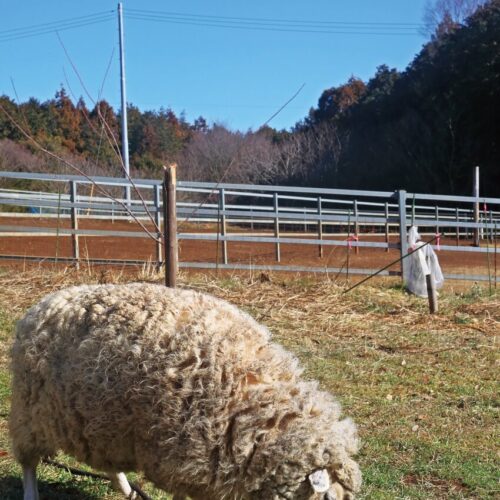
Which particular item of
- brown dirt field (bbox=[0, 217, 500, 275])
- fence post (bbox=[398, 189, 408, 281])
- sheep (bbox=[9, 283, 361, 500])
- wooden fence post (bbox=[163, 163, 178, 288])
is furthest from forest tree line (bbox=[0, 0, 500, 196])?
sheep (bbox=[9, 283, 361, 500])

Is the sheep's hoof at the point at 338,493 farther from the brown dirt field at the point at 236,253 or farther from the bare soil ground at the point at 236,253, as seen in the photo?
the brown dirt field at the point at 236,253

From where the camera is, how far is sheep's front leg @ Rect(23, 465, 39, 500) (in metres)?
3.30

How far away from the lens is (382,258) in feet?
47.8

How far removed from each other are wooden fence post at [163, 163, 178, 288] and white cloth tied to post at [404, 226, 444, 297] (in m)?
5.40

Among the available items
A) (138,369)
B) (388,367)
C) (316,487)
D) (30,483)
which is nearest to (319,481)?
(316,487)

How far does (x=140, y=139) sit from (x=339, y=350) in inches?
1584

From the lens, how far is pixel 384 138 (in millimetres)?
40188

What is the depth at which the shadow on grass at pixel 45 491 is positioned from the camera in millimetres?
3588

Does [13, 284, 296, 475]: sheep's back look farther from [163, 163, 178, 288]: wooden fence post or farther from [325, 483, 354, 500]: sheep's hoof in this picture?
[163, 163, 178, 288]: wooden fence post

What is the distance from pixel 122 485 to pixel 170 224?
173 cm

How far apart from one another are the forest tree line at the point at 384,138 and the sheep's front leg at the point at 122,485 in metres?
23.2

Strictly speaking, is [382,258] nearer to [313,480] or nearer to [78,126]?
[313,480]

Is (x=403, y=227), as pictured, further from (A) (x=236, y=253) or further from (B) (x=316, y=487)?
(B) (x=316, y=487)

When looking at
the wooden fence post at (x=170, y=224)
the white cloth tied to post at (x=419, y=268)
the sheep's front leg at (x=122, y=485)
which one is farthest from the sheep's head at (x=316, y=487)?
the white cloth tied to post at (x=419, y=268)
